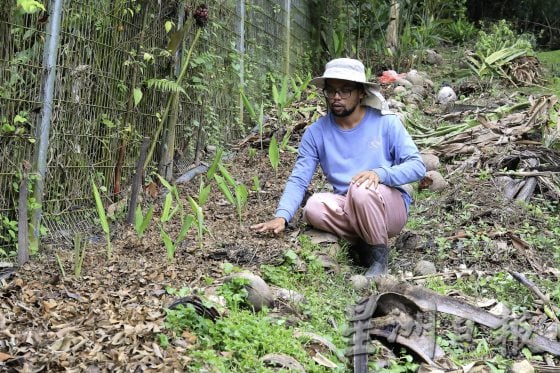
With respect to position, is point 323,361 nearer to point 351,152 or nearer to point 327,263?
point 327,263

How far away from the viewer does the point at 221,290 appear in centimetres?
322

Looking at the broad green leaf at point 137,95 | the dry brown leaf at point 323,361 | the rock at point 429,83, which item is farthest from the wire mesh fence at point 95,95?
the rock at point 429,83

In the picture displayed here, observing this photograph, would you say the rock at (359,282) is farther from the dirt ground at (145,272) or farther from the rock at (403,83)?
the rock at (403,83)

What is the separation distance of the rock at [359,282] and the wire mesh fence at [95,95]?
1.83m

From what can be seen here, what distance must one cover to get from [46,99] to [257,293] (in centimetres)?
189

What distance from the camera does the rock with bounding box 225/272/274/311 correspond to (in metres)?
3.23

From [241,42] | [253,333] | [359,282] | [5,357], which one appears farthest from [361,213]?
[241,42]

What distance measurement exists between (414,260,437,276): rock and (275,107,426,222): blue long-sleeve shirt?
430mm

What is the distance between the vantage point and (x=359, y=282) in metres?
3.91

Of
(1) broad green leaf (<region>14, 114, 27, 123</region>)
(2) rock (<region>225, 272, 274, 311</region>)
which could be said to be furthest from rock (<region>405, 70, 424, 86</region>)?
(2) rock (<region>225, 272, 274, 311</region>)

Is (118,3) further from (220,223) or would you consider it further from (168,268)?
(168,268)

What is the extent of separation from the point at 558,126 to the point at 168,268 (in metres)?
4.42

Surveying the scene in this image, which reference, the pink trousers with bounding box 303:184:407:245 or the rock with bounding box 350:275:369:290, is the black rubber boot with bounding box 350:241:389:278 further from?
the rock with bounding box 350:275:369:290

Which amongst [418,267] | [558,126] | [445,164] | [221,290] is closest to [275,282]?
[221,290]
